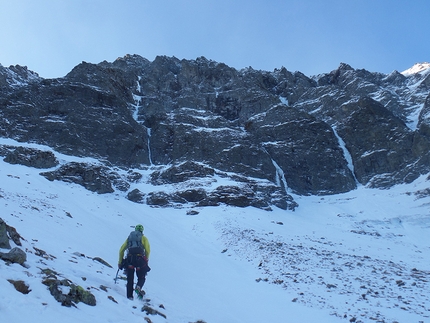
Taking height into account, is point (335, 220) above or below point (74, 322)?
above

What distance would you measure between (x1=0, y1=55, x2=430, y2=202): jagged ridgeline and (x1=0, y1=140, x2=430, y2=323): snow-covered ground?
23.4 meters

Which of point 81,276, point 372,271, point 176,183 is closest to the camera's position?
point 81,276

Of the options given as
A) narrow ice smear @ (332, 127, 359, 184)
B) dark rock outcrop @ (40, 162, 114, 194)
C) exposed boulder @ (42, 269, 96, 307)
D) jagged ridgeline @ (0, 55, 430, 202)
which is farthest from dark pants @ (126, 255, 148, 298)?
narrow ice smear @ (332, 127, 359, 184)

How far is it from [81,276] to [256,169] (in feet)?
150

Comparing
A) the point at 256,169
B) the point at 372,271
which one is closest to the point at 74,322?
the point at 372,271

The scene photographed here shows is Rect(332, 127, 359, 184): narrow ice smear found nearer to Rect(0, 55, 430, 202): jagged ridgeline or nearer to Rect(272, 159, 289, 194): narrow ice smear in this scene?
Rect(0, 55, 430, 202): jagged ridgeline

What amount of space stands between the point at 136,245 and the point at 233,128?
55.6 m

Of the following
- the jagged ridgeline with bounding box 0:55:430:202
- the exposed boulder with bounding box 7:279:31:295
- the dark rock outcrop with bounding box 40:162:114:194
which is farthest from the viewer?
the jagged ridgeline with bounding box 0:55:430:202

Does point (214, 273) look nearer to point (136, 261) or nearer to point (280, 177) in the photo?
point (136, 261)

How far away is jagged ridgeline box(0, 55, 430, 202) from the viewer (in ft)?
174

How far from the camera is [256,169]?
174ft

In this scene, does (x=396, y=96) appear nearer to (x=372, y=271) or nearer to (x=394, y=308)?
(x=372, y=271)

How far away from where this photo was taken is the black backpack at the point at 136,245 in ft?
27.6

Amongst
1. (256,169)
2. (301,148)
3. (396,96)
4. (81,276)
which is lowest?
(81,276)
